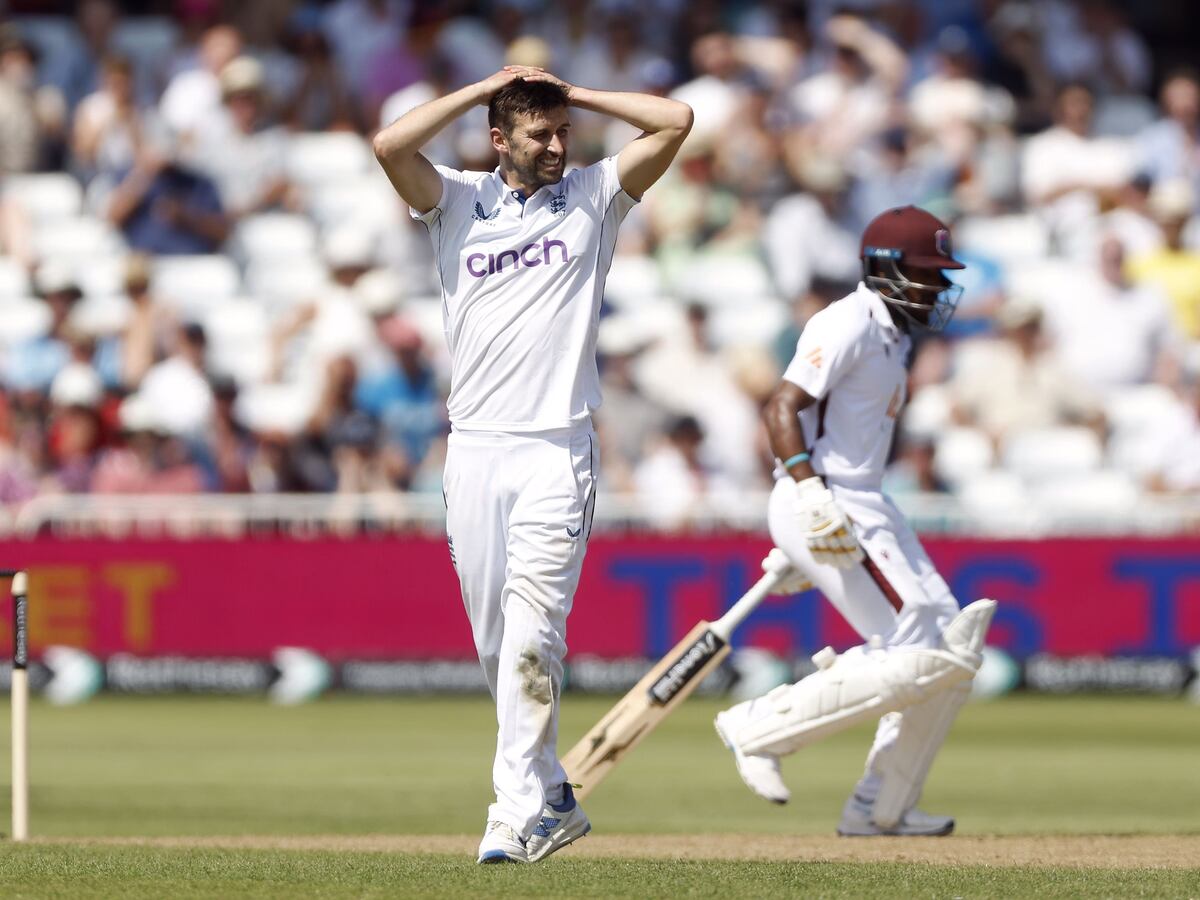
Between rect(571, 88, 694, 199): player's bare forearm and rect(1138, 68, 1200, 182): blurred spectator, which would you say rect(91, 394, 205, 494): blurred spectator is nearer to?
rect(1138, 68, 1200, 182): blurred spectator

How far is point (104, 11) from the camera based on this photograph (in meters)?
18.9

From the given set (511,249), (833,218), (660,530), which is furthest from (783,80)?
(511,249)

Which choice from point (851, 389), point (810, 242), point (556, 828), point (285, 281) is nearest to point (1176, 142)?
point (810, 242)

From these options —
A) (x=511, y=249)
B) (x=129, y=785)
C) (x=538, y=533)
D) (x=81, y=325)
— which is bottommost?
(x=129, y=785)

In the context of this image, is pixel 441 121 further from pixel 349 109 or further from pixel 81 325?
pixel 349 109

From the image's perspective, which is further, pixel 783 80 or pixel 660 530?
pixel 783 80

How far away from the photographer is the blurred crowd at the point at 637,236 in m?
15.1

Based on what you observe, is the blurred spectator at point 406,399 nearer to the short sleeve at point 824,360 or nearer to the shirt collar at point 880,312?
the shirt collar at point 880,312

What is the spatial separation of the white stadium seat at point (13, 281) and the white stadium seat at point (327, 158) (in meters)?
2.30

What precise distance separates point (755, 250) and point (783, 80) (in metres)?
1.84

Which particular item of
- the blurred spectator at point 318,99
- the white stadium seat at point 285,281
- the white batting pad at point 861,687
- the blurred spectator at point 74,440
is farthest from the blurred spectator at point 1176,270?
the white batting pad at point 861,687

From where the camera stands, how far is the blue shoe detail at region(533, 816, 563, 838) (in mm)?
6504

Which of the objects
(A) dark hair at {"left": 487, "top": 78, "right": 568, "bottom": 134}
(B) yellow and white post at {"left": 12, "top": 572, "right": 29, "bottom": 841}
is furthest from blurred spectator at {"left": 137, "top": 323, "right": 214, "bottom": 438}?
(A) dark hair at {"left": 487, "top": 78, "right": 568, "bottom": 134}

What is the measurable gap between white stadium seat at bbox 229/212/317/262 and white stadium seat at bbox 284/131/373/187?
53 centimetres
